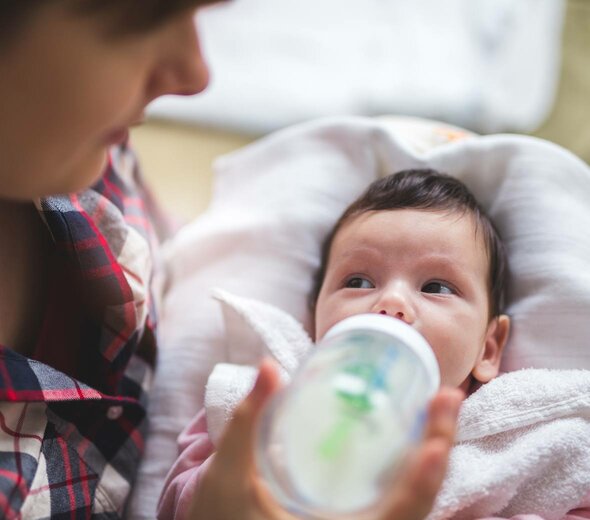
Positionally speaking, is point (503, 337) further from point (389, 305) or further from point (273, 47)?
point (273, 47)

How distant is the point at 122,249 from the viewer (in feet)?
3.04

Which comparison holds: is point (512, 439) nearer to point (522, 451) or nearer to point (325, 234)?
point (522, 451)

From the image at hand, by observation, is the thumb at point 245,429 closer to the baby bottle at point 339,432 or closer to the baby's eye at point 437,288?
the baby bottle at point 339,432

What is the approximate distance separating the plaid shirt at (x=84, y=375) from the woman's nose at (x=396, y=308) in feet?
1.03

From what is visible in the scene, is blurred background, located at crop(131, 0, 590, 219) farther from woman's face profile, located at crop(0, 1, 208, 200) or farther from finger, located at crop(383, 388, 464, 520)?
finger, located at crop(383, 388, 464, 520)

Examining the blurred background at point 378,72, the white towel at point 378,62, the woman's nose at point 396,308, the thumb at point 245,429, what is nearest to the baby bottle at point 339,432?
the thumb at point 245,429

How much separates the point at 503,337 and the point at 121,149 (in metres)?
0.66

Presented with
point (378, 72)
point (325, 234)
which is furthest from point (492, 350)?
point (378, 72)

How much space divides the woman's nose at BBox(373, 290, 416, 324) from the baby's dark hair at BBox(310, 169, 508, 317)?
18cm

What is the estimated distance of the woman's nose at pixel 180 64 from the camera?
0.62 metres

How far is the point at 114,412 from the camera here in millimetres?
908

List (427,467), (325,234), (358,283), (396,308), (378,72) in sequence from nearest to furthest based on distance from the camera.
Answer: (427,467)
(396,308)
(358,283)
(325,234)
(378,72)

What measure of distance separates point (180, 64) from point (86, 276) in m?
0.35

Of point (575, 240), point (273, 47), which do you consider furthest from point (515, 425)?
point (273, 47)
